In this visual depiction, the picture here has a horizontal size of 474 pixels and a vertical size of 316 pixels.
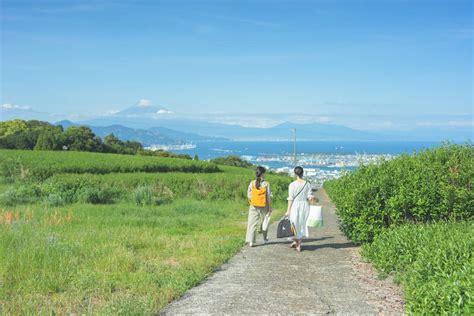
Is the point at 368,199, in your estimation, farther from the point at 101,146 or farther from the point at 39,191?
the point at 101,146

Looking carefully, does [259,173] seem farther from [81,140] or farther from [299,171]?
[81,140]

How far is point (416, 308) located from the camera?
5730 millimetres

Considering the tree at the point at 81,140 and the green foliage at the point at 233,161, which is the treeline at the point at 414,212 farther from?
the green foliage at the point at 233,161

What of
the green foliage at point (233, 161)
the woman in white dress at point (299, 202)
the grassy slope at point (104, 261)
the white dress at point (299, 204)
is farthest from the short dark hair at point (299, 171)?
the green foliage at point (233, 161)

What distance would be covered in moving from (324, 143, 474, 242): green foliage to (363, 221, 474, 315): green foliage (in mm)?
564

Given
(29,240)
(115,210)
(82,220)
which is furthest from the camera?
(115,210)

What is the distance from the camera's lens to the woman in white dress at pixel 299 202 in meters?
11.0

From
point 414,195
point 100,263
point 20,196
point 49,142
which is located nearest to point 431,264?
point 414,195

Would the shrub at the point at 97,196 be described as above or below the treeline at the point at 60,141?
below

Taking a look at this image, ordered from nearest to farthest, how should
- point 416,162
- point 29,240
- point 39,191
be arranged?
point 29,240, point 416,162, point 39,191

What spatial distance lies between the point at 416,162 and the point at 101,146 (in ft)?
194

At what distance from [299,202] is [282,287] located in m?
3.45

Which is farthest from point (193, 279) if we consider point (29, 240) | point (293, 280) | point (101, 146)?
point (101, 146)

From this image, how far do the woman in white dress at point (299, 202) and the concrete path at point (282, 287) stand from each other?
1.73 ft
